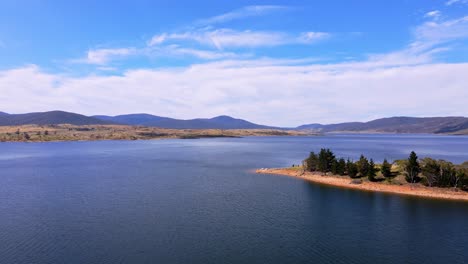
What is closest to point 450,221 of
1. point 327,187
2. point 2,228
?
point 327,187

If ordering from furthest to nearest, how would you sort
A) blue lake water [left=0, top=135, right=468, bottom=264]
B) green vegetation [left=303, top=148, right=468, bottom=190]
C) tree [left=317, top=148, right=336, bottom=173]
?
tree [left=317, top=148, right=336, bottom=173] → green vegetation [left=303, top=148, right=468, bottom=190] → blue lake water [left=0, top=135, right=468, bottom=264]

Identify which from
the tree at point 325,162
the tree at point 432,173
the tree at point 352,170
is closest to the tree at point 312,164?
the tree at point 325,162

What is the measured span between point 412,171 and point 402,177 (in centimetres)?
334

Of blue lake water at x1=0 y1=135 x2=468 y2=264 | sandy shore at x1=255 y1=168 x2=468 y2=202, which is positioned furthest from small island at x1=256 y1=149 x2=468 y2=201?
blue lake water at x1=0 y1=135 x2=468 y2=264

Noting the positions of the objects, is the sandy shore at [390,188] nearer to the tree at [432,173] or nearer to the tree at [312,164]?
the tree at [432,173]

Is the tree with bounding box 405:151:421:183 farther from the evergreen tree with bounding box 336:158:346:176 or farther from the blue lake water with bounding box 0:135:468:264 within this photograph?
the evergreen tree with bounding box 336:158:346:176

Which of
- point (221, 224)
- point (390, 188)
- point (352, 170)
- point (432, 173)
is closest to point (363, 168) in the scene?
point (352, 170)

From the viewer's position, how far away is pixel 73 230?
47125 mm

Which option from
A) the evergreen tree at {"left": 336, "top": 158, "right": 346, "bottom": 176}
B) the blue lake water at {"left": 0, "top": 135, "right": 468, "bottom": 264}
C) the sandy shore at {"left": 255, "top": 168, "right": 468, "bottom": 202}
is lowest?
the blue lake water at {"left": 0, "top": 135, "right": 468, "bottom": 264}

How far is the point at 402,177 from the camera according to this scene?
7788cm

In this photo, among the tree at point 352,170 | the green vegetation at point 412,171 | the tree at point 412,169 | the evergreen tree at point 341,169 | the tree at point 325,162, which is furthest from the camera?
the tree at point 325,162

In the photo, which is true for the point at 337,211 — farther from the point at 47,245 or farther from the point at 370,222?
the point at 47,245

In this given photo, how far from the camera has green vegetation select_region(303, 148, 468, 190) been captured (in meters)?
70.4

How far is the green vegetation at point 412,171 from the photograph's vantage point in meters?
70.4
